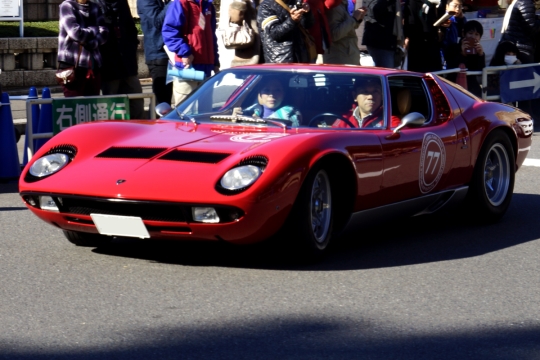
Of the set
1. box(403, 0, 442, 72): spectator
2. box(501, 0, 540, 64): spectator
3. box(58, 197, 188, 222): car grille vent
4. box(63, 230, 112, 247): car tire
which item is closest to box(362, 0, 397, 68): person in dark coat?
box(403, 0, 442, 72): spectator

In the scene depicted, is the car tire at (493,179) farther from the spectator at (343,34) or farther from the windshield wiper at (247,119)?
the spectator at (343,34)

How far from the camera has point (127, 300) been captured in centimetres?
532

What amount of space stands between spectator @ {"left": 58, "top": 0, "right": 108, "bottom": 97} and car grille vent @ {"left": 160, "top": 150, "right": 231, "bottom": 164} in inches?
184

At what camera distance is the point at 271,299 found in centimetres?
541

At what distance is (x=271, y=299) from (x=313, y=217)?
3.17ft

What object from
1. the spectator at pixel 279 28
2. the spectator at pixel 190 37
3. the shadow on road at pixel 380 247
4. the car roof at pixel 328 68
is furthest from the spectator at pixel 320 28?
the car roof at pixel 328 68

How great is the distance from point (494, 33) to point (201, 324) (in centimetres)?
1562

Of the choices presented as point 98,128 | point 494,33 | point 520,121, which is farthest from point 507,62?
point 98,128

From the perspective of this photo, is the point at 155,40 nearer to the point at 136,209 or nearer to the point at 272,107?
the point at 272,107

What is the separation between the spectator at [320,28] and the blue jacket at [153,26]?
166 cm

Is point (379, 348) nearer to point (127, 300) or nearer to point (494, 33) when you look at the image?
point (127, 300)

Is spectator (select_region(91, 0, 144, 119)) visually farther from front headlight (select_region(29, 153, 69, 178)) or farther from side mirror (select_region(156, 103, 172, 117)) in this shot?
front headlight (select_region(29, 153, 69, 178))

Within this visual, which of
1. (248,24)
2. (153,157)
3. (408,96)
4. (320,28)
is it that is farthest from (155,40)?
(153,157)

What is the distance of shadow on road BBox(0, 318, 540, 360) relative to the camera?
440 cm
